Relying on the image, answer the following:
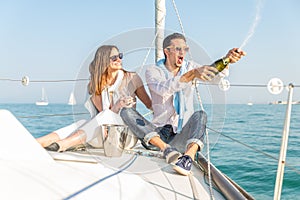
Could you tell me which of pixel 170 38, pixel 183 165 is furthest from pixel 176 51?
pixel 183 165

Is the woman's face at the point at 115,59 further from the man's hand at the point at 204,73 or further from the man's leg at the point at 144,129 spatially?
the man's hand at the point at 204,73

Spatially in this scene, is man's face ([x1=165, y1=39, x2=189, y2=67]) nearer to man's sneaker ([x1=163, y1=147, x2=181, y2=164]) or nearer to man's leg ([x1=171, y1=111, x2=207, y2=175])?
man's leg ([x1=171, y1=111, x2=207, y2=175])

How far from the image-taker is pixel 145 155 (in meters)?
1.65

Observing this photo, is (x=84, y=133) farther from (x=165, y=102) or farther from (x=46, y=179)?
(x=46, y=179)

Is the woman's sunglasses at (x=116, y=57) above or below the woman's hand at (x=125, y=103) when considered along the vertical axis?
above

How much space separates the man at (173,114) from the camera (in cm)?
144

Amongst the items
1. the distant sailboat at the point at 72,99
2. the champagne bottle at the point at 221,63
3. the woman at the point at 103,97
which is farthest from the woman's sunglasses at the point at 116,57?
the champagne bottle at the point at 221,63

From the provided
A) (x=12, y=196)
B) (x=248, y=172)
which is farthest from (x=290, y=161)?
(x=12, y=196)

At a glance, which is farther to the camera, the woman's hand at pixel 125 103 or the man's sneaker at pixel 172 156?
the woman's hand at pixel 125 103

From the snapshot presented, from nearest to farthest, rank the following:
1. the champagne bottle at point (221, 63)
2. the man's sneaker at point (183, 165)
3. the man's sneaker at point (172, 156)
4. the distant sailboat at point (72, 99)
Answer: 1. the champagne bottle at point (221, 63)
2. the man's sneaker at point (183, 165)
3. the man's sneaker at point (172, 156)
4. the distant sailboat at point (72, 99)

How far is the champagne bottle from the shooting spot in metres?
1.17

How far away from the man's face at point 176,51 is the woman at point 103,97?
0.17 metres

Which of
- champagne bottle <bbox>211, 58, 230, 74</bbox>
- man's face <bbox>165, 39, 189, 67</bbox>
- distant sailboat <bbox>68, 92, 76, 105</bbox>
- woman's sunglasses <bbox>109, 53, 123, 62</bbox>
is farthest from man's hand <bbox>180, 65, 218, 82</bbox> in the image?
distant sailboat <bbox>68, 92, 76, 105</bbox>

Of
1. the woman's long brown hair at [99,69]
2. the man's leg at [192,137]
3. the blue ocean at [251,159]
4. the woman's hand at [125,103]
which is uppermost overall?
the woman's long brown hair at [99,69]
